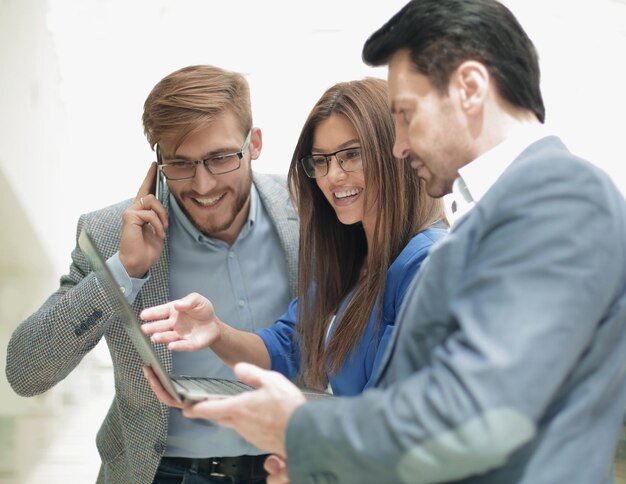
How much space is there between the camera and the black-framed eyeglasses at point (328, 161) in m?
1.96

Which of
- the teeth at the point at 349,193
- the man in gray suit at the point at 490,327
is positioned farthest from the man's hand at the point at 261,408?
the teeth at the point at 349,193

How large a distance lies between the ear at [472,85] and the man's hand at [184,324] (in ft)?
3.09

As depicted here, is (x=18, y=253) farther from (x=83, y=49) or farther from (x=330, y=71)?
(x=330, y=71)

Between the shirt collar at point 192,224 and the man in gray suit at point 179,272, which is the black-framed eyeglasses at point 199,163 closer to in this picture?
the man in gray suit at point 179,272

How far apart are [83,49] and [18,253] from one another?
98 centimetres

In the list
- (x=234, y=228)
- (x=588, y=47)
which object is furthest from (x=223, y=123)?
(x=588, y=47)

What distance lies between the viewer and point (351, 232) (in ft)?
7.01

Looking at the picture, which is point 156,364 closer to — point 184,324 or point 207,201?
point 184,324

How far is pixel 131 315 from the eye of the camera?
131 centimetres

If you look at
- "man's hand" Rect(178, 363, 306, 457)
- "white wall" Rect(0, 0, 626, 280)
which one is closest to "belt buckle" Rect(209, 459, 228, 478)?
"man's hand" Rect(178, 363, 306, 457)

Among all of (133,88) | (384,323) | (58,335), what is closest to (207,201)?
(58,335)

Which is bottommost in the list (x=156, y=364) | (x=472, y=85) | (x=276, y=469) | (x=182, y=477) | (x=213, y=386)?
(x=182, y=477)

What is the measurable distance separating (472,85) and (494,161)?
0.40 ft

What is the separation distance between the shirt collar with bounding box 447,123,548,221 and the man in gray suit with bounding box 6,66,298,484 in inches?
44.7
